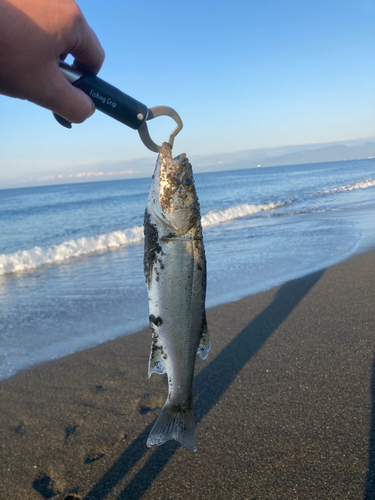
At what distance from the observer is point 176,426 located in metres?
2.52

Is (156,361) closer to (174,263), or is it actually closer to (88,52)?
(174,263)

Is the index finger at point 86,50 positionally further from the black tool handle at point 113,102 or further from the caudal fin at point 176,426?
the caudal fin at point 176,426

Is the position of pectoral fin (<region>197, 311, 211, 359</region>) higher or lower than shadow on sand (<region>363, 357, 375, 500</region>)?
higher

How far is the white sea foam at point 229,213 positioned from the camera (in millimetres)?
20469

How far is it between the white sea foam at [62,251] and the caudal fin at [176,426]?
10835mm

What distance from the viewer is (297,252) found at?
1090 cm

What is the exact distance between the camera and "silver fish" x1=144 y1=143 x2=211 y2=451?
2.26 meters

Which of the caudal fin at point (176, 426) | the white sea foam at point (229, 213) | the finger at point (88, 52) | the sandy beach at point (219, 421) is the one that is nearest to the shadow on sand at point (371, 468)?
the sandy beach at point (219, 421)

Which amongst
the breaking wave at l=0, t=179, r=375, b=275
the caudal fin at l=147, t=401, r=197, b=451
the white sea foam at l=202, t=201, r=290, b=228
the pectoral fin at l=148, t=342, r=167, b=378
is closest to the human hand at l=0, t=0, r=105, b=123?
the pectoral fin at l=148, t=342, r=167, b=378

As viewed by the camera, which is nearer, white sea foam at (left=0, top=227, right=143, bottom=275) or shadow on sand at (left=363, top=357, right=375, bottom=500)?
shadow on sand at (left=363, top=357, right=375, bottom=500)

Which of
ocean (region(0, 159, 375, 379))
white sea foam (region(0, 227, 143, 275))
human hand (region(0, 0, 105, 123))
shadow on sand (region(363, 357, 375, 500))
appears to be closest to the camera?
human hand (region(0, 0, 105, 123))

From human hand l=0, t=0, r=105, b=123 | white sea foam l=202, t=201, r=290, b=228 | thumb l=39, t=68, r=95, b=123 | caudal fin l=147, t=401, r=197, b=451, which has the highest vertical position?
human hand l=0, t=0, r=105, b=123

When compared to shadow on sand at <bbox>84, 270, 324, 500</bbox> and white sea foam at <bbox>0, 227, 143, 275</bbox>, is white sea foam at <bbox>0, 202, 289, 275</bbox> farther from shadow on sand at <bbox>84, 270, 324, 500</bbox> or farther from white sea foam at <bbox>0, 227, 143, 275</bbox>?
shadow on sand at <bbox>84, 270, 324, 500</bbox>

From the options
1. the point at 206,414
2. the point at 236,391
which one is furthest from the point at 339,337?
the point at 206,414
